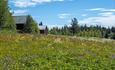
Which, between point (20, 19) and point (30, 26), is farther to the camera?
point (20, 19)

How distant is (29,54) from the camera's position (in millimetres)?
19094

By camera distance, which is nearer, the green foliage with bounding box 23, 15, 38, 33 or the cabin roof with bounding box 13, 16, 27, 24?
the green foliage with bounding box 23, 15, 38, 33

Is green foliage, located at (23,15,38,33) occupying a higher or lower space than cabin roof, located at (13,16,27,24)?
lower

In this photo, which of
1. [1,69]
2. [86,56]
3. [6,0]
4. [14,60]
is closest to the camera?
[1,69]

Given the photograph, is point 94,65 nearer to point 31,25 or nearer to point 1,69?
point 1,69

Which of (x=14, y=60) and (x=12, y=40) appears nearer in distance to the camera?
(x=14, y=60)

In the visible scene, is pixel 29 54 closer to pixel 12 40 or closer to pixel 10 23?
pixel 12 40

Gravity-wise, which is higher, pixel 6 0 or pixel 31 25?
pixel 6 0

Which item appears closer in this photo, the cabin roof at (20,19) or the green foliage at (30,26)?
the green foliage at (30,26)

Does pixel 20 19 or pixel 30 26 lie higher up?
pixel 20 19

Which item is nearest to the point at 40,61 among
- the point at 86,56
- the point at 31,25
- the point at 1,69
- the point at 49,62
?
the point at 49,62

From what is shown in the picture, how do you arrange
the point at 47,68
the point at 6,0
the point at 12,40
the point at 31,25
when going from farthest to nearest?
the point at 31,25, the point at 6,0, the point at 12,40, the point at 47,68

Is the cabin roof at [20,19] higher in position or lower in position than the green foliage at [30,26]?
higher

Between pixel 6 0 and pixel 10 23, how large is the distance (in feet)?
13.8
